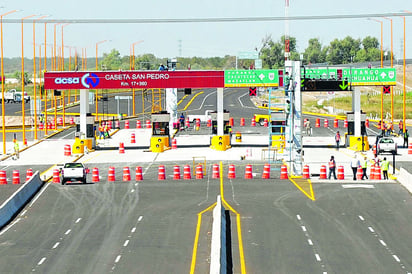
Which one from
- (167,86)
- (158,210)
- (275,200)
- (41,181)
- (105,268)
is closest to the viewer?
(105,268)

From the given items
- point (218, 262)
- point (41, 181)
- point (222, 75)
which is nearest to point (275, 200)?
point (41, 181)

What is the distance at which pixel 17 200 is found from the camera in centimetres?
4056

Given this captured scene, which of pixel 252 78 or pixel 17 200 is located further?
pixel 252 78

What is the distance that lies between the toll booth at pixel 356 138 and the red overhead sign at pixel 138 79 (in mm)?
9935

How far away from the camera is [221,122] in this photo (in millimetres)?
67062

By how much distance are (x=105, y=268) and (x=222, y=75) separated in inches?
1560

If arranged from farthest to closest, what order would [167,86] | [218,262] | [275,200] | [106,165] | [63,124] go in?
[63,124] < [167,86] < [106,165] < [275,200] < [218,262]

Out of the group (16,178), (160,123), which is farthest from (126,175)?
(160,123)

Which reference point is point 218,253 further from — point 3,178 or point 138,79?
point 138,79

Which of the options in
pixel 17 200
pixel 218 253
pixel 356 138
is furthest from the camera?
pixel 356 138

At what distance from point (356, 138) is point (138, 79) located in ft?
53.2

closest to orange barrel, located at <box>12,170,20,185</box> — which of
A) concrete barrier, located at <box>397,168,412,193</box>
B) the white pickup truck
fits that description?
the white pickup truck

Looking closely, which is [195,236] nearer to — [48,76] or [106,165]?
[106,165]

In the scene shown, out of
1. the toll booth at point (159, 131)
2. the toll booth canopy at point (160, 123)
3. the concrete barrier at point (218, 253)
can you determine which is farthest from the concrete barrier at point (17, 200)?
the toll booth canopy at point (160, 123)
